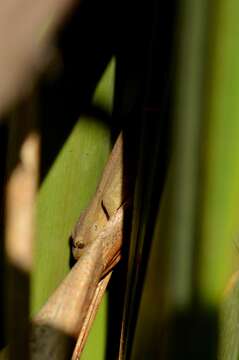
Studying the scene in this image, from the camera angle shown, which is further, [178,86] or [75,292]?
[75,292]

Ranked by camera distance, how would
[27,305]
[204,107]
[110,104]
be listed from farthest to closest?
[110,104] < [27,305] < [204,107]

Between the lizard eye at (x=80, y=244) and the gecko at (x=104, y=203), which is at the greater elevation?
the gecko at (x=104, y=203)

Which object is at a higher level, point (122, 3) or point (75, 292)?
point (122, 3)

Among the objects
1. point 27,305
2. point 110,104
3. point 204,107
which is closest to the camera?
point 204,107

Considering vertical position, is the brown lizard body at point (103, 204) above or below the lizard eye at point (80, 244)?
above

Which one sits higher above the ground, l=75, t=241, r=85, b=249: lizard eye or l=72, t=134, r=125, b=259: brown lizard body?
l=72, t=134, r=125, b=259: brown lizard body

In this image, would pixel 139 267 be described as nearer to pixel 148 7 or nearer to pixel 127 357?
pixel 127 357

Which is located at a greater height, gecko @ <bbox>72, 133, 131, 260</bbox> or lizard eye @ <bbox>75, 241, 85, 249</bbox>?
gecko @ <bbox>72, 133, 131, 260</bbox>

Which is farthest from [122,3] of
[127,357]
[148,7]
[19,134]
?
[127,357]
